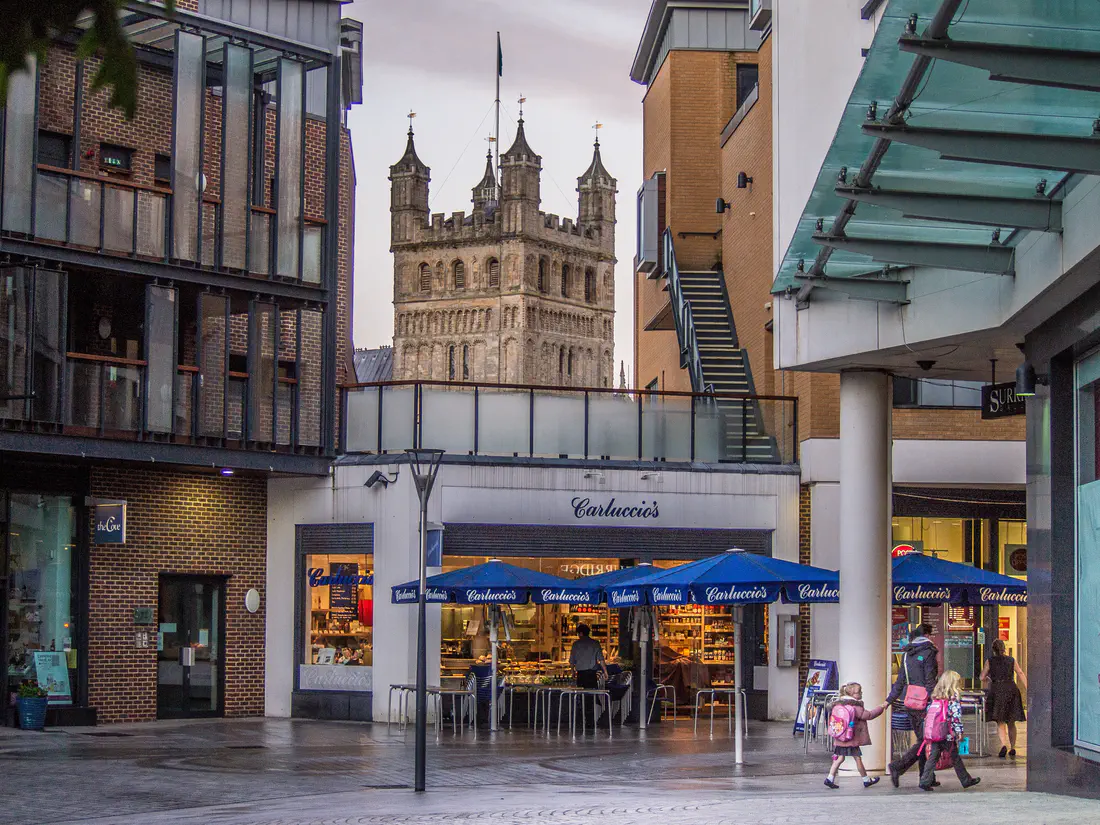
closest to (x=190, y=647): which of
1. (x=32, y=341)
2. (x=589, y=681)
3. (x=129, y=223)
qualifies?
(x=32, y=341)

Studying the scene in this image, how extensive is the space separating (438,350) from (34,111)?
365 ft

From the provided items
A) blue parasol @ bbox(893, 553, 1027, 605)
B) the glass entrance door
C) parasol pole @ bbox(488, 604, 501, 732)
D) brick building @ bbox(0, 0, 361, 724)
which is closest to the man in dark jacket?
blue parasol @ bbox(893, 553, 1027, 605)

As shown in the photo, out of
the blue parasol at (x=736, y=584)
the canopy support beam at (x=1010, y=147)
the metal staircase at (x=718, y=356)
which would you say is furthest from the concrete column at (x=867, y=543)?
the metal staircase at (x=718, y=356)

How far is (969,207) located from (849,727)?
6038 mm

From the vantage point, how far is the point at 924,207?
12.7 metres

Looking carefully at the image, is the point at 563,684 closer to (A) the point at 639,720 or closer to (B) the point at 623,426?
(A) the point at 639,720

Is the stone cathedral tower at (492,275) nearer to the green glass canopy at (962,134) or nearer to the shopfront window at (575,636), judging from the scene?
the shopfront window at (575,636)

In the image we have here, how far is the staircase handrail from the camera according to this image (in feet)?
108

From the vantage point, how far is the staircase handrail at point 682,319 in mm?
32969

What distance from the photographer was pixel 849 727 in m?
16.7

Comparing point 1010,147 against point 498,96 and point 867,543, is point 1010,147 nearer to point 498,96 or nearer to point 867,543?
point 867,543

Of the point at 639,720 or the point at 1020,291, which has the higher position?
the point at 1020,291

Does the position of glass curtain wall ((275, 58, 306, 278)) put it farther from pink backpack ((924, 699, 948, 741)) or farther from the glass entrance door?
pink backpack ((924, 699, 948, 741))

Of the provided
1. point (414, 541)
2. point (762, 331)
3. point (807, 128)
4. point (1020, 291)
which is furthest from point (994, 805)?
point (762, 331)
